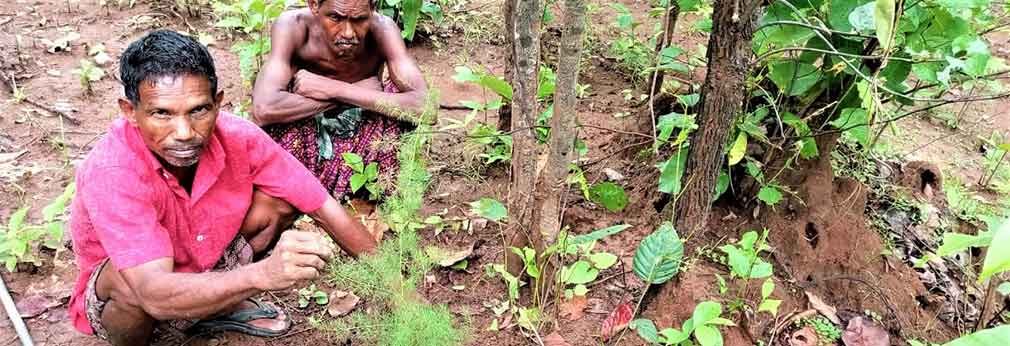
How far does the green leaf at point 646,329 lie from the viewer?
7.28 feet

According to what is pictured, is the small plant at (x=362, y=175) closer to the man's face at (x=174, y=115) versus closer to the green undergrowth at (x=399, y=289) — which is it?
the green undergrowth at (x=399, y=289)

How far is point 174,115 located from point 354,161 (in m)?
1.02

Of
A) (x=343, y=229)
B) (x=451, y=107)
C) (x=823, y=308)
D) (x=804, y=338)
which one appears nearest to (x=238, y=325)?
(x=343, y=229)

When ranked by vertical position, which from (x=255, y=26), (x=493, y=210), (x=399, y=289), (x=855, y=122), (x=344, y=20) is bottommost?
(x=399, y=289)

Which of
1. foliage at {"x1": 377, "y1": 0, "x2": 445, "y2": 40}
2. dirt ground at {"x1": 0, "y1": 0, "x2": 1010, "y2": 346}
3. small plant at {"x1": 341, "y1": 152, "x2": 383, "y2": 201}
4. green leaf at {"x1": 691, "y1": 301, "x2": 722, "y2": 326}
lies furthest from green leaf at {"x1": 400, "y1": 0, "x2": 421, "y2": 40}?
green leaf at {"x1": 691, "y1": 301, "x2": 722, "y2": 326}

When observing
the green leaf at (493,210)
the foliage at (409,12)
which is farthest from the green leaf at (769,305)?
the foliage at (409,12)

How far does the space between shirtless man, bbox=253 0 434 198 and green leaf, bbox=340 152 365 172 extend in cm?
9

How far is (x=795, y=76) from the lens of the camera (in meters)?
2.49

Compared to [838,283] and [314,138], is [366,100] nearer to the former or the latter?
[314,138]

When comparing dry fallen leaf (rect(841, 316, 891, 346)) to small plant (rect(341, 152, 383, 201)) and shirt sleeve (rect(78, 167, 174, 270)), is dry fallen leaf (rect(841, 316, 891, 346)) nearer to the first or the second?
small plant (rect(341, 152, 383, 201))

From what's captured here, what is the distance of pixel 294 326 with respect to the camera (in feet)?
8.67

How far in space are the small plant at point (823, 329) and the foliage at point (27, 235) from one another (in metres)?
2.73

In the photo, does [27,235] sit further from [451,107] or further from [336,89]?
[451,107]

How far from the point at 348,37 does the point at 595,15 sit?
271cm
